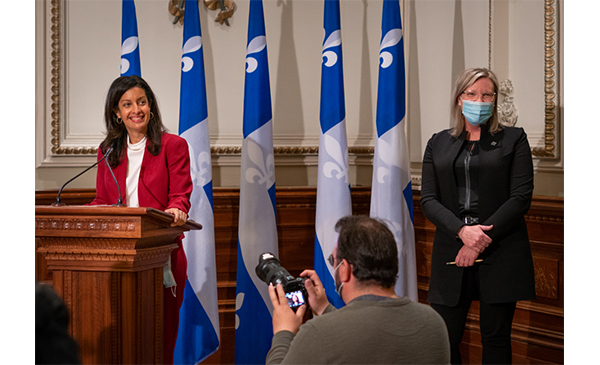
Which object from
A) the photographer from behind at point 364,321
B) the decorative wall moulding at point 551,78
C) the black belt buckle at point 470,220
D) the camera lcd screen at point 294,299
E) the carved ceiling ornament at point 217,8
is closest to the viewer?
the photographer from behind at point 364,321

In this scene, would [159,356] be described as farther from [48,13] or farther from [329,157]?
[48,13]

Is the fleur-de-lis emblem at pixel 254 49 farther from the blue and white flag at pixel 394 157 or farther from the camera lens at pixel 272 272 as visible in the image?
the camera lens at pixel 272 272

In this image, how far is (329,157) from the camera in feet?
11.3

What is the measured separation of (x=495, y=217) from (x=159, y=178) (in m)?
1.44

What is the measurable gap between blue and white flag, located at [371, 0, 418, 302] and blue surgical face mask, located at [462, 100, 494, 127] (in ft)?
2.57

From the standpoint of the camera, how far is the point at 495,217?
2.39 meters

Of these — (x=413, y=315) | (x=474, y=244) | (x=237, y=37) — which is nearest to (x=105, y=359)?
(x=413, y=315)

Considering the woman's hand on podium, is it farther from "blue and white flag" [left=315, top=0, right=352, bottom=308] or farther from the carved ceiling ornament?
the carved ceiling ornament

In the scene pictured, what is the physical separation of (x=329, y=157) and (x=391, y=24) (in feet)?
2.82

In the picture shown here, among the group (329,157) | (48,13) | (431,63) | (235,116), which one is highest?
(48,13)

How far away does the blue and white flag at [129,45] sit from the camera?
3346mm

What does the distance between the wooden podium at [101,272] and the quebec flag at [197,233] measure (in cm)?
138

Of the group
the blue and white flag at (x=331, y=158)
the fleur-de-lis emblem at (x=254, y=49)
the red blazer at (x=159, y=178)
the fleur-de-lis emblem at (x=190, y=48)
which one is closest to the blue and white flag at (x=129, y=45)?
the fleur-de-lis emblem at (x=190, y=48)

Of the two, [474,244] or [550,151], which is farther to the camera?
[550,151]
